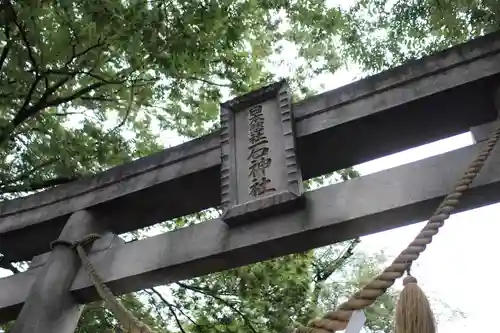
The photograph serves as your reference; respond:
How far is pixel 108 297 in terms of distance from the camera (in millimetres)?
2482

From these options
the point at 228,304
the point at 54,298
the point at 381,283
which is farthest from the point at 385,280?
the point at 228,304

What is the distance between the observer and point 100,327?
5637mm

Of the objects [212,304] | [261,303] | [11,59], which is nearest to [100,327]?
[212,304]

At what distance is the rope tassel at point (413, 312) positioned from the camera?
1425 mm

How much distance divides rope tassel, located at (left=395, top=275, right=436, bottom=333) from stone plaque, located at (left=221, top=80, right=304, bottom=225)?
48.8 inches

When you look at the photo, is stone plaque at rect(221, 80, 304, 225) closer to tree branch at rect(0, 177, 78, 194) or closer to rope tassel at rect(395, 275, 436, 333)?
rope tassel at rect(395, 275, 436, 333)

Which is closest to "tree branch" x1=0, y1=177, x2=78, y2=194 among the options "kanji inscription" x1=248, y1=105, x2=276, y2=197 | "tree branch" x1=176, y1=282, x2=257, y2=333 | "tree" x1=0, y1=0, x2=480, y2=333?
"tree" x1=0, y1=0, x2=480, y2=333

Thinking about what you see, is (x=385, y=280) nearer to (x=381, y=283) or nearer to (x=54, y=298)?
(x=381, y=283)

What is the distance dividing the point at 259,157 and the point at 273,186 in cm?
27

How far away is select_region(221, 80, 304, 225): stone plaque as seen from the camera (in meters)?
2.80

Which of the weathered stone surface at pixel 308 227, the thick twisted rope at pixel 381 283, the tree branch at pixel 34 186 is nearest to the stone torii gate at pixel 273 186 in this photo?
the weathered stone surface at pixel 308 227

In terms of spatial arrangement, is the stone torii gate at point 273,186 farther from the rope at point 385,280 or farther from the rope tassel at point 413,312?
the rope tassel at point 413,312

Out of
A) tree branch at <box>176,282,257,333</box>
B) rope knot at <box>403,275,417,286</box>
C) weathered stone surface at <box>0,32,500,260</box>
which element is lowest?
rope knot at <box>403,275,417,286</box>

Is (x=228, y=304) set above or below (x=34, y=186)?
below
